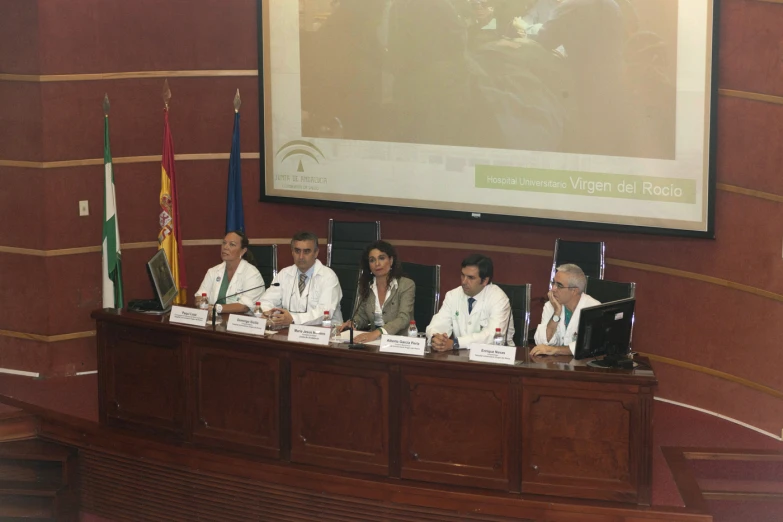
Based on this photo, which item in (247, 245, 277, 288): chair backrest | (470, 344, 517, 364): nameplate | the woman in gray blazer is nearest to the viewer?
(470, 344, 517, 364): nameplate

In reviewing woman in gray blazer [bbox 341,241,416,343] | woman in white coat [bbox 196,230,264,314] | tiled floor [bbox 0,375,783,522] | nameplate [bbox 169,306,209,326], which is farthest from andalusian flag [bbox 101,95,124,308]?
woman in gray blazer [bbox 341,241,416,343]

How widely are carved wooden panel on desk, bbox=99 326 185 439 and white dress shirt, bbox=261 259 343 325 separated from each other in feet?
1.86

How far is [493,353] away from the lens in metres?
4.15

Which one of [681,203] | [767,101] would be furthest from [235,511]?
[767,101]

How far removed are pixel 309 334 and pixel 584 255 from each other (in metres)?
1.88

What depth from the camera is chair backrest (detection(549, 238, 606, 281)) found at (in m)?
5.56

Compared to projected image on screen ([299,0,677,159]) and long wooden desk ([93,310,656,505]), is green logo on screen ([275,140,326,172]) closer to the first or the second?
projected image on screen ([299,0,677,159])

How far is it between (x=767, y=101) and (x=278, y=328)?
9.06 feet

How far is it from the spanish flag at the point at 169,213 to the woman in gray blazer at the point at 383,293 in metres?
1.55

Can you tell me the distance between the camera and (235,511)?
4.57 metres

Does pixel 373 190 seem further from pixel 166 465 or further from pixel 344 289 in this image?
pixel 166 465

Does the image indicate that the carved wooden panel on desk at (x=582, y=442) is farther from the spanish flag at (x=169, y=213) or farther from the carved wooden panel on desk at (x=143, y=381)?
the spanish flag at (x=169, y=213)

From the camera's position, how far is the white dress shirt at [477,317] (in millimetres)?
4633

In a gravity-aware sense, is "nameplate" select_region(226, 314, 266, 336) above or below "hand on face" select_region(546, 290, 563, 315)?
below
